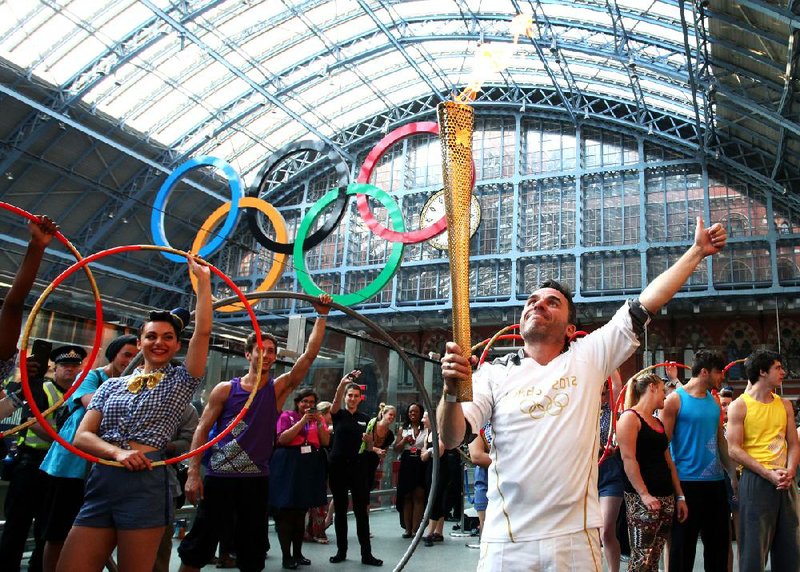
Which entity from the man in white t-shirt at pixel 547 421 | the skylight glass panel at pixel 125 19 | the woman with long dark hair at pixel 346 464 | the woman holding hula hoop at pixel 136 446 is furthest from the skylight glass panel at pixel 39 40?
the man in white t-shirt at pixel 547 421

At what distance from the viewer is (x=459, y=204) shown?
8.00 ft

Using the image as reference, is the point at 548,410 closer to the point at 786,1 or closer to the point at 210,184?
the point at 786,1

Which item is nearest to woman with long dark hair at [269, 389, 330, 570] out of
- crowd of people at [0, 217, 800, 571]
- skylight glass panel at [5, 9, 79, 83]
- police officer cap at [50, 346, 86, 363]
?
crowd of people at [0, 217, 800, 571]

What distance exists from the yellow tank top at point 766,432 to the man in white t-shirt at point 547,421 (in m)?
2.43

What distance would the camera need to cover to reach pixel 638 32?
21.4 meters

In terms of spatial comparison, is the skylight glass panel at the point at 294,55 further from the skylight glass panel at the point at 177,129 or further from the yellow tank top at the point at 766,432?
the yellow tank top at the point at 766,432

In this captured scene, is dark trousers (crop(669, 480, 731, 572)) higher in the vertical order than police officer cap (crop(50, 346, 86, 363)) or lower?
lower

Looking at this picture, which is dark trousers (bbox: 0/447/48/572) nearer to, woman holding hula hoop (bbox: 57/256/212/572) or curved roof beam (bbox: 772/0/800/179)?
woman holding hula hoop (bbox: 57/256/212/572)

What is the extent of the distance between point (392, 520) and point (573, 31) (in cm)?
1868

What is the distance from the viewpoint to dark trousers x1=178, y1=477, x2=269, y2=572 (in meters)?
4.20

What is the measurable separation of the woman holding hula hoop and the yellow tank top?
3783mm

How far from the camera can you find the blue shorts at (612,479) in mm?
5918

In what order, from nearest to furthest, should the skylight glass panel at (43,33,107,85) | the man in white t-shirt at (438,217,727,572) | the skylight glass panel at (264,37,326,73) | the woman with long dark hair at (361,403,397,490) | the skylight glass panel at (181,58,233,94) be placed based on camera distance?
the man in white t-shirt at (438,217,727,572) → the woman with long dark hair at (361,403,397,490) → the skylight glass panel at (43,33,107,85) → the skylight glass panel at (181,58,233,94) → the skylight glass panel at (264,37,326,73)

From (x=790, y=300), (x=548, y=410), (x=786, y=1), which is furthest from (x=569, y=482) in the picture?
(x=790, y=300)
